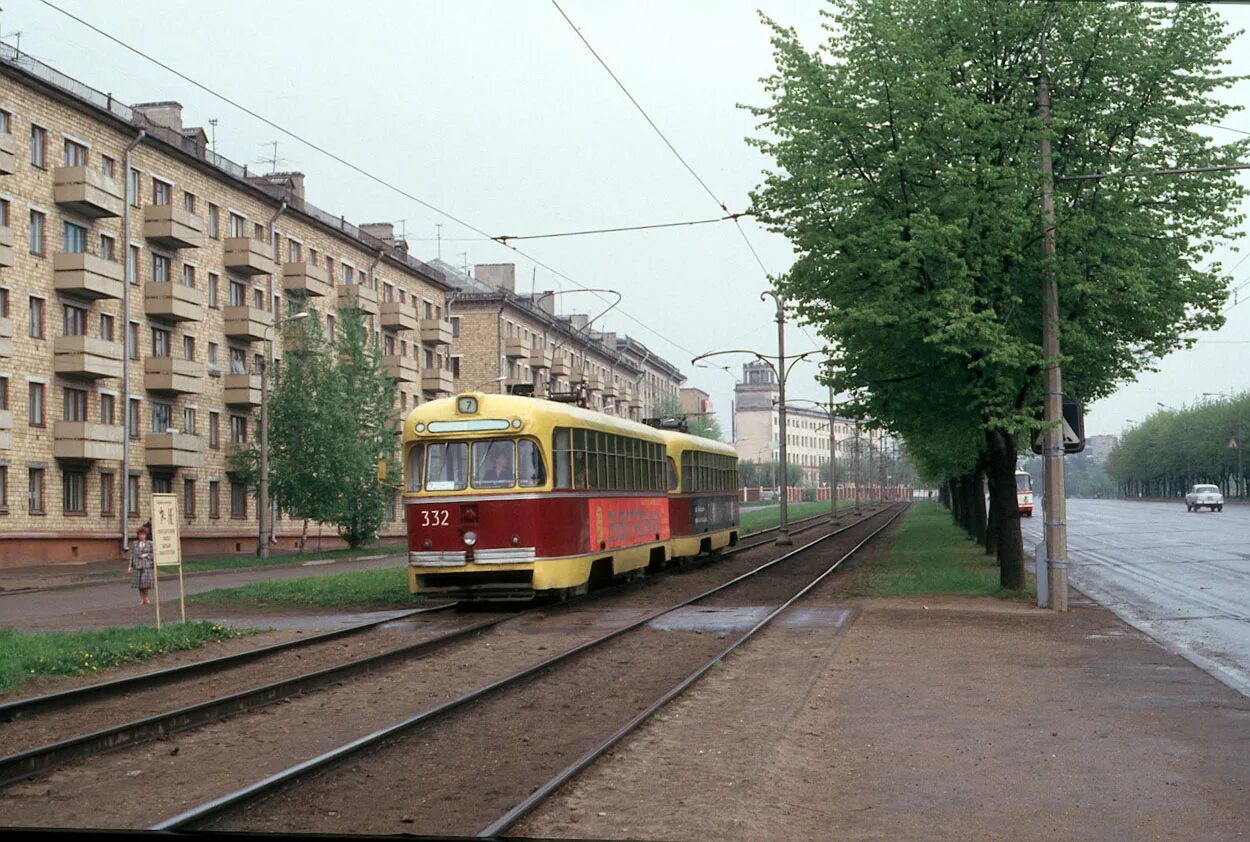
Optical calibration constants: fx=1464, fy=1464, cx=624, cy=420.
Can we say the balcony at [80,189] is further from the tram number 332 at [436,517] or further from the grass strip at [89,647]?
the grass strip at [89,647]

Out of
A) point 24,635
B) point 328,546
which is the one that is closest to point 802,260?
point 24,635

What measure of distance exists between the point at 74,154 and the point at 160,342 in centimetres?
793

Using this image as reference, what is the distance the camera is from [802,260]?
942 inches

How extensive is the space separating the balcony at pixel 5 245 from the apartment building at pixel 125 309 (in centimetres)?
8

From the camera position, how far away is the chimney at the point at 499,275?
102m

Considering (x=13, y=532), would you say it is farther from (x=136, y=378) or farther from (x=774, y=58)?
(x=774, y=58)

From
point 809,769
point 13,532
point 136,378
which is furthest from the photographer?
point 136,378

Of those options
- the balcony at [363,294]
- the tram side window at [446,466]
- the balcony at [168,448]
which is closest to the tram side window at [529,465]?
the tram side window at [446,466]

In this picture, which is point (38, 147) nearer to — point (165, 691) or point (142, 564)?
point (142, 564)

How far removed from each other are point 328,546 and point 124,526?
669 inches

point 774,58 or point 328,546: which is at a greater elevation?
point 774,58

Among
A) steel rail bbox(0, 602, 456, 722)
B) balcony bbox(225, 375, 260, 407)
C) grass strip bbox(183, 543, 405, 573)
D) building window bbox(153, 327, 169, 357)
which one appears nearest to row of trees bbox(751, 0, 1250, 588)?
steel rail bbox(0, 602, 456, 722)

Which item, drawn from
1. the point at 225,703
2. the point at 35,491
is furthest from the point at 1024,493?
the point at 225,703

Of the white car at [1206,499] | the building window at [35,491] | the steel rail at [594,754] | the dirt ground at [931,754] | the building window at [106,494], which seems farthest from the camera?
the white car at [1206,499]
